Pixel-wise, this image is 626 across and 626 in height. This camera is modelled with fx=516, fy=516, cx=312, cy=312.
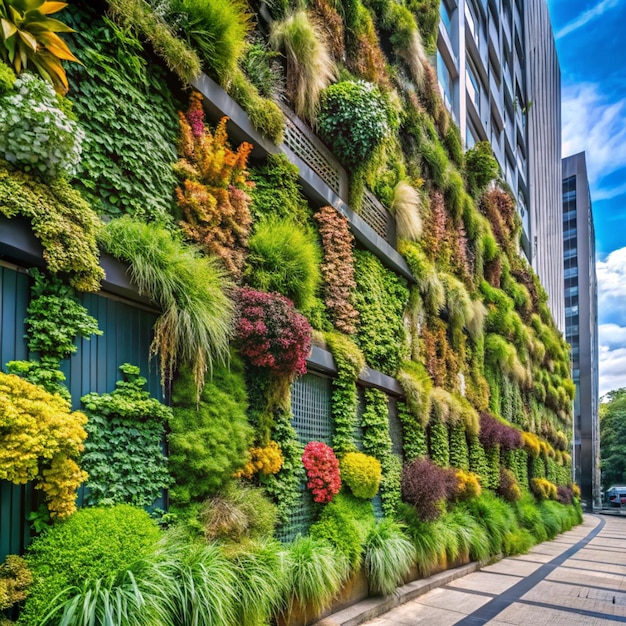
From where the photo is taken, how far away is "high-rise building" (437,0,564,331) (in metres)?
19.7

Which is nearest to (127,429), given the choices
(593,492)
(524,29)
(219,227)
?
(219,227)

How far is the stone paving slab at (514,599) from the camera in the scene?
23.1 feet

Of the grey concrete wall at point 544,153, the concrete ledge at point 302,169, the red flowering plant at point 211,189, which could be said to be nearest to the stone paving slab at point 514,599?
the red flowering plant at point 211,189

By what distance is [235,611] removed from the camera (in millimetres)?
4742

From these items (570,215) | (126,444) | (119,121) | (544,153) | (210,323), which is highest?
(570,215)

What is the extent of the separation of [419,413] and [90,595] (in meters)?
8.09

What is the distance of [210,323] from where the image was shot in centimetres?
508

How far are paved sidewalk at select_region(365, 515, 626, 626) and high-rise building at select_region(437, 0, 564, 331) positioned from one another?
14.3 m

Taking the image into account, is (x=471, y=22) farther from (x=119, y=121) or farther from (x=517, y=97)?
(x=119, y=121)

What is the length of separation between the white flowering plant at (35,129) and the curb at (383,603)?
5610mm

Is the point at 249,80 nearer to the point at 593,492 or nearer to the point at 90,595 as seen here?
the point at 90,595

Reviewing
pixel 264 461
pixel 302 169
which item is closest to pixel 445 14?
pixel 302 169

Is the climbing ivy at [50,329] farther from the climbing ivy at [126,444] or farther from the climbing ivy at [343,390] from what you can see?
the climbing ivy at [343,390]

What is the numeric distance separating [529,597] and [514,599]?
1.30 ft
